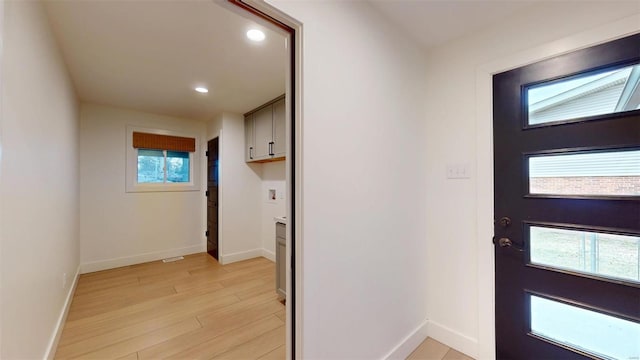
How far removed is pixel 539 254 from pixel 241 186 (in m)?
3.66

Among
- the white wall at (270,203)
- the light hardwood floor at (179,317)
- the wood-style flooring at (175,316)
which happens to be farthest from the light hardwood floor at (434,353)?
the white wall at (270,203)

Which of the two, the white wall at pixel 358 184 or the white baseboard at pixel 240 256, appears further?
the white baseboard at pixel 240 256

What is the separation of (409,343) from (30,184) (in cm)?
263

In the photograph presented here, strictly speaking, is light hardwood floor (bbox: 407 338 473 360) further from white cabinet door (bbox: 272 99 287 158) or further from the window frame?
the window frame

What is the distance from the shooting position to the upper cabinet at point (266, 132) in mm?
3303

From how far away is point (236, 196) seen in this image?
402 centimetres

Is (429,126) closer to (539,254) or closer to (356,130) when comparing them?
(356,130)

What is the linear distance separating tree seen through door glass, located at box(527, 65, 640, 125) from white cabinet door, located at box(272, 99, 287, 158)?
2.46m

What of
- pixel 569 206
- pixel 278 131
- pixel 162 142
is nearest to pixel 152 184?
pixel 162 142

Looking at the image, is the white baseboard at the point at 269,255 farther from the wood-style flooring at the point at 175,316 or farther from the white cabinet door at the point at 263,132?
the white cabinet door at the point at 263,132

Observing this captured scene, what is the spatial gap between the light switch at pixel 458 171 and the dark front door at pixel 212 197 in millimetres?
3384

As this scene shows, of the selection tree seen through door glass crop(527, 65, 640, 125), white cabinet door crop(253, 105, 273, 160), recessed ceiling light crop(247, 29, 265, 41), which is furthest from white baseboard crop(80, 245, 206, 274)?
tree seen through door glass crop(527, 65, 640, 125)

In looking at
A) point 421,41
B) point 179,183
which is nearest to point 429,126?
point 421,41

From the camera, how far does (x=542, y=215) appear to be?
5.17 feet
